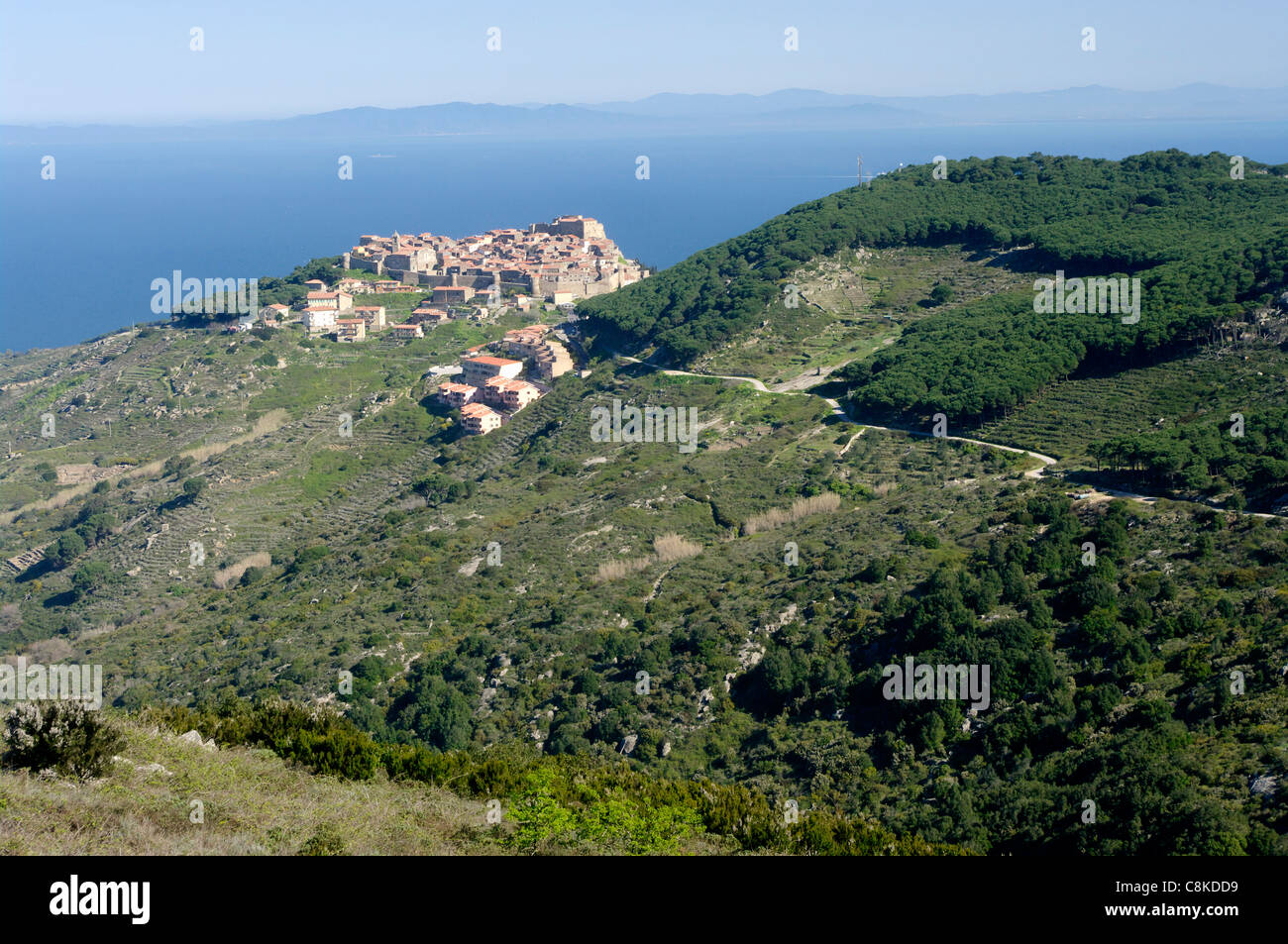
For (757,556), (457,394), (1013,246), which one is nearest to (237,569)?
(457,394)

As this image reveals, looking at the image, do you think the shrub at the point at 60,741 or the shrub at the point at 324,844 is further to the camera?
the shrub at the point at 60,741

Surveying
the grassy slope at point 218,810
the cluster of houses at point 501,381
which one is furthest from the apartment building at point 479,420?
the grassy slope at point 218,810

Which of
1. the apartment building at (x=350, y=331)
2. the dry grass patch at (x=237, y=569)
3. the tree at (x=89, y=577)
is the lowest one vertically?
the tree at (x=89, y=577)

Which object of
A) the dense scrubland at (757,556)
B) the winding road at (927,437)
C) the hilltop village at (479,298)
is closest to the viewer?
the dense scrubland at (757,556)

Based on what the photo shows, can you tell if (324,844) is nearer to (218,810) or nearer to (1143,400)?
(218,810)

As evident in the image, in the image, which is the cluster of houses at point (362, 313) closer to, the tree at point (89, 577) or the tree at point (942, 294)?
the tree at point (89, 577)

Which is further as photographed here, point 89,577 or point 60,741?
point 89,577

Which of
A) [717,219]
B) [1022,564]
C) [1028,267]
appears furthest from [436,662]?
[717,219]
